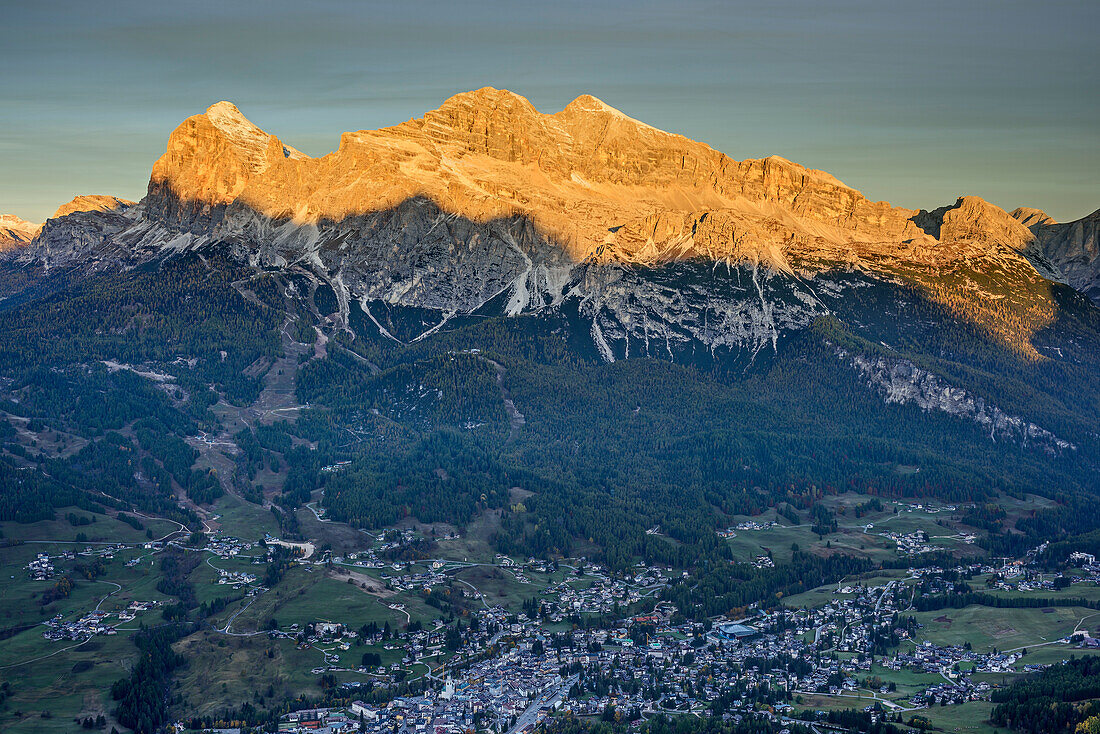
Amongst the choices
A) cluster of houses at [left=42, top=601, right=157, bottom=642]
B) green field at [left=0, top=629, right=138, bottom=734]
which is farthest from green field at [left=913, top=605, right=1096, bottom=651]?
cluster of houses at [left=42, top=601, right=157, bottom=642]

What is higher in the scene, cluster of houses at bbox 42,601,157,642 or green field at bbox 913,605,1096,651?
green field at bbox 913,605,1096,651

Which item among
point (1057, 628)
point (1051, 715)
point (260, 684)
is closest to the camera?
point (1051, 715)

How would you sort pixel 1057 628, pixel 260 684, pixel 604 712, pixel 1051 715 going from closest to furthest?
1. pixel 1051 715
2. pixel 604 712
3. pixel 260 684
4. pixel 1057 628

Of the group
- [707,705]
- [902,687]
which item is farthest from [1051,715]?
[707,705]

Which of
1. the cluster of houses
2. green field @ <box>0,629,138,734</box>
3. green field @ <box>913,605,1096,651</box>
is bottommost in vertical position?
green field @ <box>0,629,138,734</box>

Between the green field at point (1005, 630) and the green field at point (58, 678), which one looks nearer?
the green field at point (58, 678)

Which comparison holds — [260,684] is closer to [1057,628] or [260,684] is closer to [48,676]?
[48,676]

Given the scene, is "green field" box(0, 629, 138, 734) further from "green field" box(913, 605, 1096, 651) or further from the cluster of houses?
"green field" box(913, 605, 1096, 651)

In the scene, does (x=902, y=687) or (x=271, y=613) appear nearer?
(x=902, y=687)

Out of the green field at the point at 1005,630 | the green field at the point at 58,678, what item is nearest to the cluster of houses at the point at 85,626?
Answer: the green field at the point at 58,678

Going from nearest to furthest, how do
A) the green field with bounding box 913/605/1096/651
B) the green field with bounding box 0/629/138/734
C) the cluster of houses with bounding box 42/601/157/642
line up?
1. the green field with bounding box 0/629/138/734
2. the cluster of houses with bounding box 42/601/157/642
3. the green field with bounding box 913/605/1096/651

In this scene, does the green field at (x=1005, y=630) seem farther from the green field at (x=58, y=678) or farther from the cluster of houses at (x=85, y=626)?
the cluster of houses at (x=85, y=626)
